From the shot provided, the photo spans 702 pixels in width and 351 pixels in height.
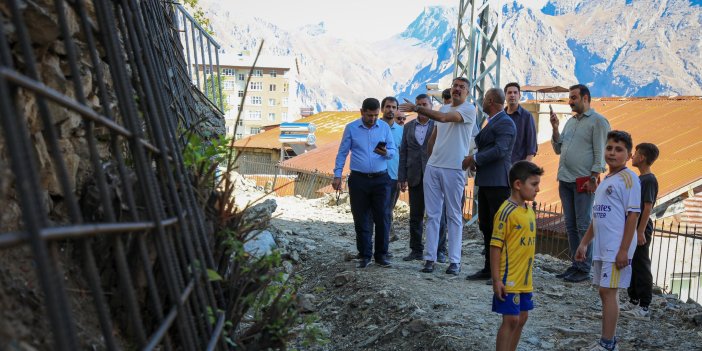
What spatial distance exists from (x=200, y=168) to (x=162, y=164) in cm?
79

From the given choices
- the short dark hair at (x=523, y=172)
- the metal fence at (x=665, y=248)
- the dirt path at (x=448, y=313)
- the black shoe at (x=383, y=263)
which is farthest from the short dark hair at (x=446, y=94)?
the short dark hair at (x=523, y=172)

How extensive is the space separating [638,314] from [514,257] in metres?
2.53

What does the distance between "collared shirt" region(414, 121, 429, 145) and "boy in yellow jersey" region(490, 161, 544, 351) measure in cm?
445

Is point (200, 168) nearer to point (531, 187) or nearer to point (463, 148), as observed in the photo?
point (531, 187)

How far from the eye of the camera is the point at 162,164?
340 centimetres

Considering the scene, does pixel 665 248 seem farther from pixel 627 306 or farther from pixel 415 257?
pixel 627 306

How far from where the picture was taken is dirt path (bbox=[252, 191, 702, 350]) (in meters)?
5.94

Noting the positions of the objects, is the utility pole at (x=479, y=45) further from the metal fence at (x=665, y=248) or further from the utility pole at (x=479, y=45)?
the metal fence at (x=665, y=248)

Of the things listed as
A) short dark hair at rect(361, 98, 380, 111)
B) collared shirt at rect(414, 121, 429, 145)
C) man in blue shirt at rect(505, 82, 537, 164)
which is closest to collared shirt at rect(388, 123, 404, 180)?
collared shirt at rect(414, 121, 429, 145)

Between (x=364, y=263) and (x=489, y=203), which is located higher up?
(x=489, y=203)

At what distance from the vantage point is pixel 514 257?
471cm

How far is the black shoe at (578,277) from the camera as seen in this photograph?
8070 millimetres

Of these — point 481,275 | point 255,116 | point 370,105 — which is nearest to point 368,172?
point 370,105

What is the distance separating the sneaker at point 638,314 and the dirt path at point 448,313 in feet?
0.32
